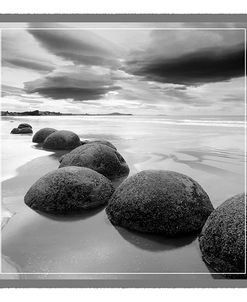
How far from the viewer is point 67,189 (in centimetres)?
439

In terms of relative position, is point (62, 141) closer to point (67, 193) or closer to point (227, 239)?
point (67, 193)

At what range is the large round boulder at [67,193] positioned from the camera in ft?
14.2

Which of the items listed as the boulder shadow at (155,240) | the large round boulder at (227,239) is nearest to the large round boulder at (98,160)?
the boulder shadow at (155,240)

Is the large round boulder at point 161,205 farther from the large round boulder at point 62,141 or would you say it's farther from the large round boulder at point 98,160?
the large round boulder at point 62,141

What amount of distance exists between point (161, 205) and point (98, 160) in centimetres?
277

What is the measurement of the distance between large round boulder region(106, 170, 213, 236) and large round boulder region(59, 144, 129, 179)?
2.22m

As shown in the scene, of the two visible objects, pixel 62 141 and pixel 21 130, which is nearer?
pixel 62 141

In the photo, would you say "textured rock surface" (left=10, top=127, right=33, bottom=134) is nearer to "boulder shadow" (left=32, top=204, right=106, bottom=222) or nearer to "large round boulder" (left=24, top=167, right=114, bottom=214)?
"large round boulder" (left=24, top=167, right=114, bottom=214)

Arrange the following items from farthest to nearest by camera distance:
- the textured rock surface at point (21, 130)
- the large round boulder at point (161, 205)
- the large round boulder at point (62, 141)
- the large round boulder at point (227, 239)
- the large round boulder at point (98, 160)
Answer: the textured rock surface at point (21, 130) < the large round boulder at point (62, 141) < the large round boulder at point (98, 160) < the large round boulder at point (161, 205) < the large round boulder at point (227, 239)

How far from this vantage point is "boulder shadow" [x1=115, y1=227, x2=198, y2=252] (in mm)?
3359

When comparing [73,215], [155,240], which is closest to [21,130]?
[73,215]

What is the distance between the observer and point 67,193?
437 cm

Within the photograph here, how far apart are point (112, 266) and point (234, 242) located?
1.13 m

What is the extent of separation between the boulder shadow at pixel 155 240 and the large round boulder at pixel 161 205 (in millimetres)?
65
